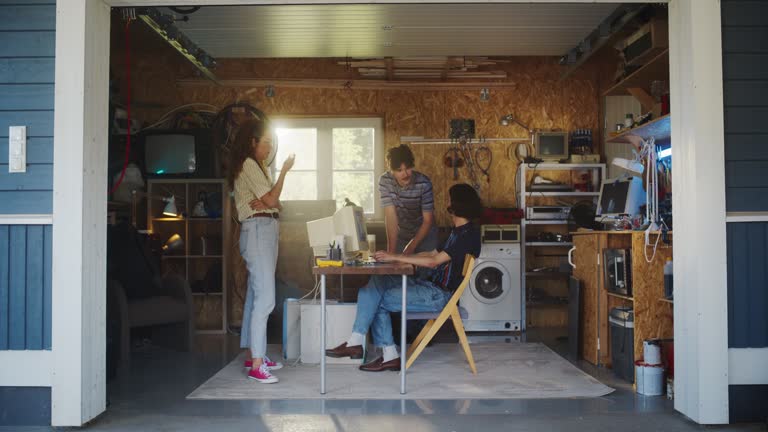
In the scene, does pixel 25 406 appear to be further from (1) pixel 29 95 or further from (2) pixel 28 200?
(1) pixel 29 95

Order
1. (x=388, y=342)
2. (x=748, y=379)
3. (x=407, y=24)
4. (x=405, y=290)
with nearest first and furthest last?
1. (x=748, y=379)
2. (x=405, y=290)
3. (x=388, y=342)
4. (x=407, y=24)

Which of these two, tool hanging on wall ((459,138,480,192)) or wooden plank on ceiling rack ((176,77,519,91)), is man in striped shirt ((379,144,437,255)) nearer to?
tool hanging on wall ((459,138,480,192))

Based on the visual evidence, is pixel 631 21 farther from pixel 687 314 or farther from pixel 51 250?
pixel 51 250

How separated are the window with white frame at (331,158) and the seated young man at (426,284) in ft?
9.20

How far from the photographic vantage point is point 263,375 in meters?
4.21

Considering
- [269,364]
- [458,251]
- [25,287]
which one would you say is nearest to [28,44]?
[25,287]

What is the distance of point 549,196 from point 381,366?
3.48 meters

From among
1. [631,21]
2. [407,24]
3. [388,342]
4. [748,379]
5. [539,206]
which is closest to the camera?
[748,379]

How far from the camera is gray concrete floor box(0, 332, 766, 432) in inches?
127

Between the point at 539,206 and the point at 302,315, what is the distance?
3.19 m

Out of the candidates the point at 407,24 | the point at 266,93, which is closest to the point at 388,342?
the point at 407,24

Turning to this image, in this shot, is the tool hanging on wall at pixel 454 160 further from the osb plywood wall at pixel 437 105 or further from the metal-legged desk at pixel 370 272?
the metal-legged desk at pixel 370 272

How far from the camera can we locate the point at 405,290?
13.1 feet

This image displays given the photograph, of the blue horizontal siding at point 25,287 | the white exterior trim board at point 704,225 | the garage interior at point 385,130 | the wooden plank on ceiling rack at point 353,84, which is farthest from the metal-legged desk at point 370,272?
the wooden plank on ceiling rack at point 353,84
